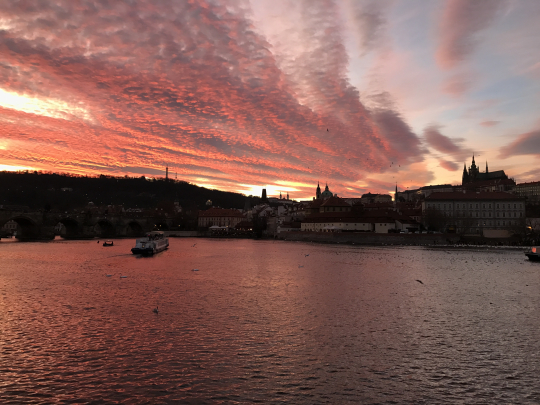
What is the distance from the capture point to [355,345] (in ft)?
49.2

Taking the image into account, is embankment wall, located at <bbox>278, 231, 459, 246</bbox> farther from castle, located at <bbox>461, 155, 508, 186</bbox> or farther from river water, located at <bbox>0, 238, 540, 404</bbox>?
castle, located at <bbox>461, 155, 508, 186</bbox>

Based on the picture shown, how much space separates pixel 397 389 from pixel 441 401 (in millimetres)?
1156

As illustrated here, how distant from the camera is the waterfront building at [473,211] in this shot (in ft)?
327

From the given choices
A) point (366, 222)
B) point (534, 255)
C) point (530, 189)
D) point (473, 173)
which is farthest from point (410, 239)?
point (530, 189)

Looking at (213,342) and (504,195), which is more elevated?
(504,195)

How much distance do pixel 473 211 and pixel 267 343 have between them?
347 feet

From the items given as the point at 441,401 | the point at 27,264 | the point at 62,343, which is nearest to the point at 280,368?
the point at 441,401

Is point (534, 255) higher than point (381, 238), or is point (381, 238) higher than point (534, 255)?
point (381, 238)

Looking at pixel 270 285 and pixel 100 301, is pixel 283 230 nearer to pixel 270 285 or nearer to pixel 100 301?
pixel 270 285

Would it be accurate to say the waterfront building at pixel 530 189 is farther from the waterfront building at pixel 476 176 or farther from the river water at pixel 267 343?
the river water at pixel 267 343

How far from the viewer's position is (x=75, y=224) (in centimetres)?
10919

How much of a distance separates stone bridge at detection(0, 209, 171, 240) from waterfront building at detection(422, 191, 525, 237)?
283ft

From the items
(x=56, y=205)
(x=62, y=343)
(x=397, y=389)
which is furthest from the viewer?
(x=56, y=205)

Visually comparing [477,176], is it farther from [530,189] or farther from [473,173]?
[530,189]
